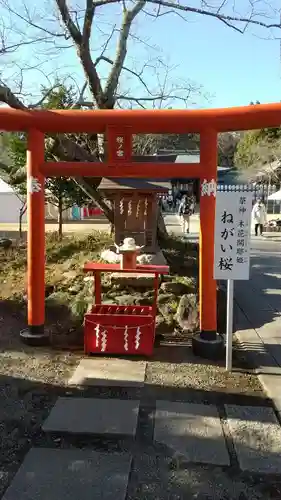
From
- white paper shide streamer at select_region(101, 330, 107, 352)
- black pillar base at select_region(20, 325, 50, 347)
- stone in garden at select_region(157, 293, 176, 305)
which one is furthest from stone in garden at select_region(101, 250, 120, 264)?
white paper shide streamer at select_region(101, 330, 107, 352)

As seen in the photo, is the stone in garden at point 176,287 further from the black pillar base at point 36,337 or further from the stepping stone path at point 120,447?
the stepping stone path at point 120,447

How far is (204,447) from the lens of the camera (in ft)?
11.7

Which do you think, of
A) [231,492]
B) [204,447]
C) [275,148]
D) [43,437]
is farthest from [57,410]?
[275,148]

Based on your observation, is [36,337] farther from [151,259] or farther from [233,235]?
[151,259]

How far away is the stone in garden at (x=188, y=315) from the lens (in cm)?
694

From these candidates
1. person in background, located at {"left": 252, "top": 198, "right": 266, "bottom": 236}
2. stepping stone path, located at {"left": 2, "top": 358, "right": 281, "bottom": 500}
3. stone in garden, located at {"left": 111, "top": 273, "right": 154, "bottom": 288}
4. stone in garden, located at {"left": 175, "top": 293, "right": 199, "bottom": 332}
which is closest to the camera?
stepping stone path, located at {"left": 2, "top": 358, "right": 281, "bottom": 500}

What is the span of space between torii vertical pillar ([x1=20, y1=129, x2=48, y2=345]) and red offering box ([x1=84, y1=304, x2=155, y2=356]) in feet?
2.34

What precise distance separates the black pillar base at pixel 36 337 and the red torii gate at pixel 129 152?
0.30 m

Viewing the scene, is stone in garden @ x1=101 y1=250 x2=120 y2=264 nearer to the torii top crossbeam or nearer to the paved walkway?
the paved walkway

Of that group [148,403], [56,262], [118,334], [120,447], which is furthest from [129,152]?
[56,262]

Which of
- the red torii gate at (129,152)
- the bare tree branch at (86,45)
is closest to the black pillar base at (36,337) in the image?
the red torii gate at (129,152)

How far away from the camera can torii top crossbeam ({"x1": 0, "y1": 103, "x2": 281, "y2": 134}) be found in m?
5.35

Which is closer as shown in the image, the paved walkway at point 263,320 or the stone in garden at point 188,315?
the paved walkway at point 263,320

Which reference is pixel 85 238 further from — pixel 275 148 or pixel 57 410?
pixel 275 148
